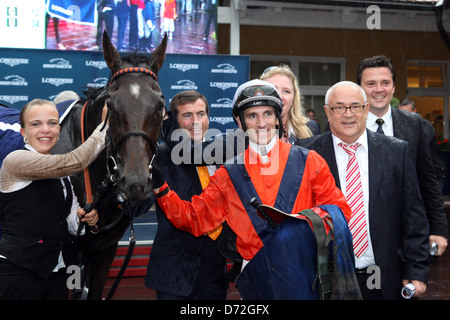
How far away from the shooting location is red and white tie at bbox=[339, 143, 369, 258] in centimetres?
231

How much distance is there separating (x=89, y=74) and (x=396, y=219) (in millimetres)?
5290

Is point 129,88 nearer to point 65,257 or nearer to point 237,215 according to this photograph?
point 237,215

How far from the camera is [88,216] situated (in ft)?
8.16

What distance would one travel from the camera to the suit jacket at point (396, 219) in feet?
7.47

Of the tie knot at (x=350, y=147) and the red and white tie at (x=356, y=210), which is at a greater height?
the tie knot at (x=350, y=147)

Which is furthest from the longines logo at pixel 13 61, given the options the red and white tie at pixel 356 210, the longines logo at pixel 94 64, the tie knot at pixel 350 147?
the red and white tie at pixel 356 210

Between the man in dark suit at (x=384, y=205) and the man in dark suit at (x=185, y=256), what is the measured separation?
0.80m

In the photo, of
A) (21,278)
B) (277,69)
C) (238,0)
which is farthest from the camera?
(238,0)

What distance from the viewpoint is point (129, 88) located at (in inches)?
88.0

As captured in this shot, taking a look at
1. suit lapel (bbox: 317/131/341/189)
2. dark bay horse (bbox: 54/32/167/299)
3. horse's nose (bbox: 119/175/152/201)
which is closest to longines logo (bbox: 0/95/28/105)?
dark bay horse (bbox: 54/32/167/299)

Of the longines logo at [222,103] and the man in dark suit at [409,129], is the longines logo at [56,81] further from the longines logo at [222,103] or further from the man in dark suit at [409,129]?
the man in dark suit at [409,129]

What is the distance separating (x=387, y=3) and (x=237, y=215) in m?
8.14

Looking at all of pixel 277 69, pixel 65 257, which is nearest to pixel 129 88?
pixel 65 257

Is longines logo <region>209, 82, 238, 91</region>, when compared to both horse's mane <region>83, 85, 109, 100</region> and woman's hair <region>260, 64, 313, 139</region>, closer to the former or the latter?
woman's hair <region>260, 64, 313, 139</region>
